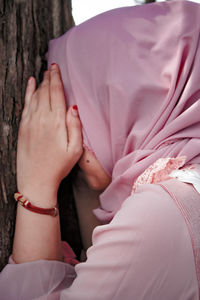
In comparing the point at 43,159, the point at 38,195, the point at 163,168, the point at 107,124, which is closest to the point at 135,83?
the point at 107,124

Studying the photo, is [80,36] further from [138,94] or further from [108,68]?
[138,94]

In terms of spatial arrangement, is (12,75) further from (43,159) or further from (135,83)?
(135,83)

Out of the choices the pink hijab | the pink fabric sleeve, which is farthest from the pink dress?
the pink hijab

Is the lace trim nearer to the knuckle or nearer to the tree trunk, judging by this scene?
the knuckle

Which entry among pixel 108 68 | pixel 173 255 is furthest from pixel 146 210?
pixel 108 68

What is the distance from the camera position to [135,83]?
124 centimetres

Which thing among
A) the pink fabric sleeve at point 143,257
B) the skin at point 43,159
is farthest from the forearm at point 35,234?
the pink fabric sleeve at point 143,257

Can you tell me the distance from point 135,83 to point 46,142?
0.40 meters

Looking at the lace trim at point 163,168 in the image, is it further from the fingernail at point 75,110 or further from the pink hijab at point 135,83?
the fingernail at point 75,110

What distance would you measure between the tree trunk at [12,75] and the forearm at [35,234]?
5cm

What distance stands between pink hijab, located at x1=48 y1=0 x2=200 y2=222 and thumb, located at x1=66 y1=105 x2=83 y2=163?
0.07 ft

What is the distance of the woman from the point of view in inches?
45.8

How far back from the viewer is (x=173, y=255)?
882mm

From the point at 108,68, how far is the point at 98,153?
323mm
